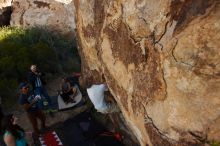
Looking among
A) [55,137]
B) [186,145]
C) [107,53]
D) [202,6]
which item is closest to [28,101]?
[55,137]

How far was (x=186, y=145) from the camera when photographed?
452 centimetres

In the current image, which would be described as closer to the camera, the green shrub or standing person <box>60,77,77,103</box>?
standing person <box>60,77,77,103</box>

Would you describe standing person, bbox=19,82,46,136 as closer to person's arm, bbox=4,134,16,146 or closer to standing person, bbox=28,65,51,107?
standing person, bbox=28,65,51,107

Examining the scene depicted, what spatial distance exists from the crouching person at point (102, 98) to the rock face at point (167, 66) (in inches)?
31.4

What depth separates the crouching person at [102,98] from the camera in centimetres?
674

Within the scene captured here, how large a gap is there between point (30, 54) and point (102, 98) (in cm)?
465

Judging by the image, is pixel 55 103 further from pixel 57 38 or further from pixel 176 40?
pixel 176 40

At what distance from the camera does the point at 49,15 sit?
1238 cm

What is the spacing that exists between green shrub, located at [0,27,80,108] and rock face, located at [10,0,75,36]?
0.27m

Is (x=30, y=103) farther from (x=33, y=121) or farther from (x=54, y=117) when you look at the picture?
(x=54, y=117)

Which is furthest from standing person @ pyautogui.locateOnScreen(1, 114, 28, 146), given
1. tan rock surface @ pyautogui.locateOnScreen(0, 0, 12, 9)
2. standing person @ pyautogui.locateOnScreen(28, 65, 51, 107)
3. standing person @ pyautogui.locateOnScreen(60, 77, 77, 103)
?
tan rock surface @ pyautogui.locateOnScreen(0, 0, 12, 9)

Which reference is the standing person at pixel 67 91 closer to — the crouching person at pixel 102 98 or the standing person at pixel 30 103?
the standing person at pixel 30 103

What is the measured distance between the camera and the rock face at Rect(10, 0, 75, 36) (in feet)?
40.0

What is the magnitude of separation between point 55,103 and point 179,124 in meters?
5.07
